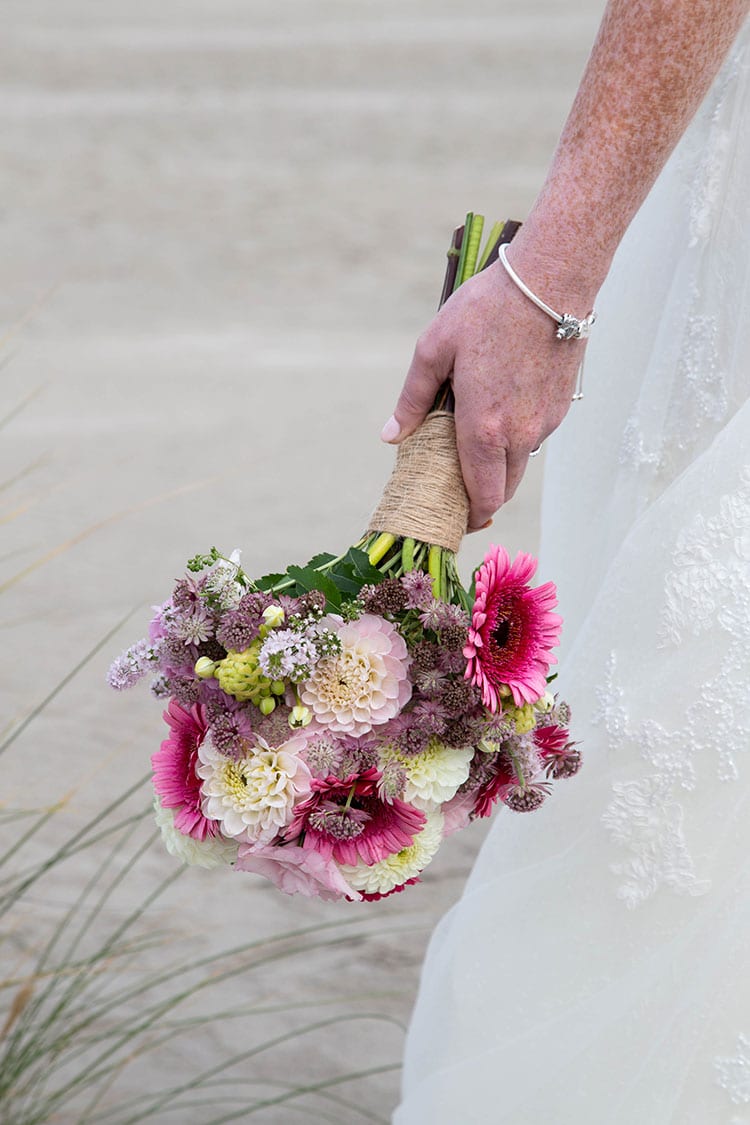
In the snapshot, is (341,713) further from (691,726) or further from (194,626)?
(691,726)

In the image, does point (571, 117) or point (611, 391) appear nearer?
point (571, 117)

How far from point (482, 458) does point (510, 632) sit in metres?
0.24

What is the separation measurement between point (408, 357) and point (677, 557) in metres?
4.29

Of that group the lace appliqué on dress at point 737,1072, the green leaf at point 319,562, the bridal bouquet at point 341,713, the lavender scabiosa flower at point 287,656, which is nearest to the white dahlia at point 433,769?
the bridal bouquet at point 341,713

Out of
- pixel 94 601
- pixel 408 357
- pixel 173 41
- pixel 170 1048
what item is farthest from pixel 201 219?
pixel 170 1048

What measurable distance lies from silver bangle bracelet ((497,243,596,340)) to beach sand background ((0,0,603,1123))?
817 mm

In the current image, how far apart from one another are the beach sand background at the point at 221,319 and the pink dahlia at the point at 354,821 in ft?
2.68

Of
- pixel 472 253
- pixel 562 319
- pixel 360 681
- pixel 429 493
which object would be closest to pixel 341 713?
pixel 360 681

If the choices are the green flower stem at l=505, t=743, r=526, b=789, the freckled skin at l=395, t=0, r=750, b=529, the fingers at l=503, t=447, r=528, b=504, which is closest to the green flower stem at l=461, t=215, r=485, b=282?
the freckled skin at l=395, t=0, r=750, b=529

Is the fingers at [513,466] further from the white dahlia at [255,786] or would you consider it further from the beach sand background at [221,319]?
the beach sand background at [221,319]

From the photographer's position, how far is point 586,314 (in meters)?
1.18

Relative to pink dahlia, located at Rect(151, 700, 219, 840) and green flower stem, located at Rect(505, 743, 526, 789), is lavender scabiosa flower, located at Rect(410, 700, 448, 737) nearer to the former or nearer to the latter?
green flower stem, located at Rect(505, 743, 526, 789)

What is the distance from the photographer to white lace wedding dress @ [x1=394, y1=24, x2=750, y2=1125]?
1.10m

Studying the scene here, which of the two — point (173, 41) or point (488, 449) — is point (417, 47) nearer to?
point (173, 41)
